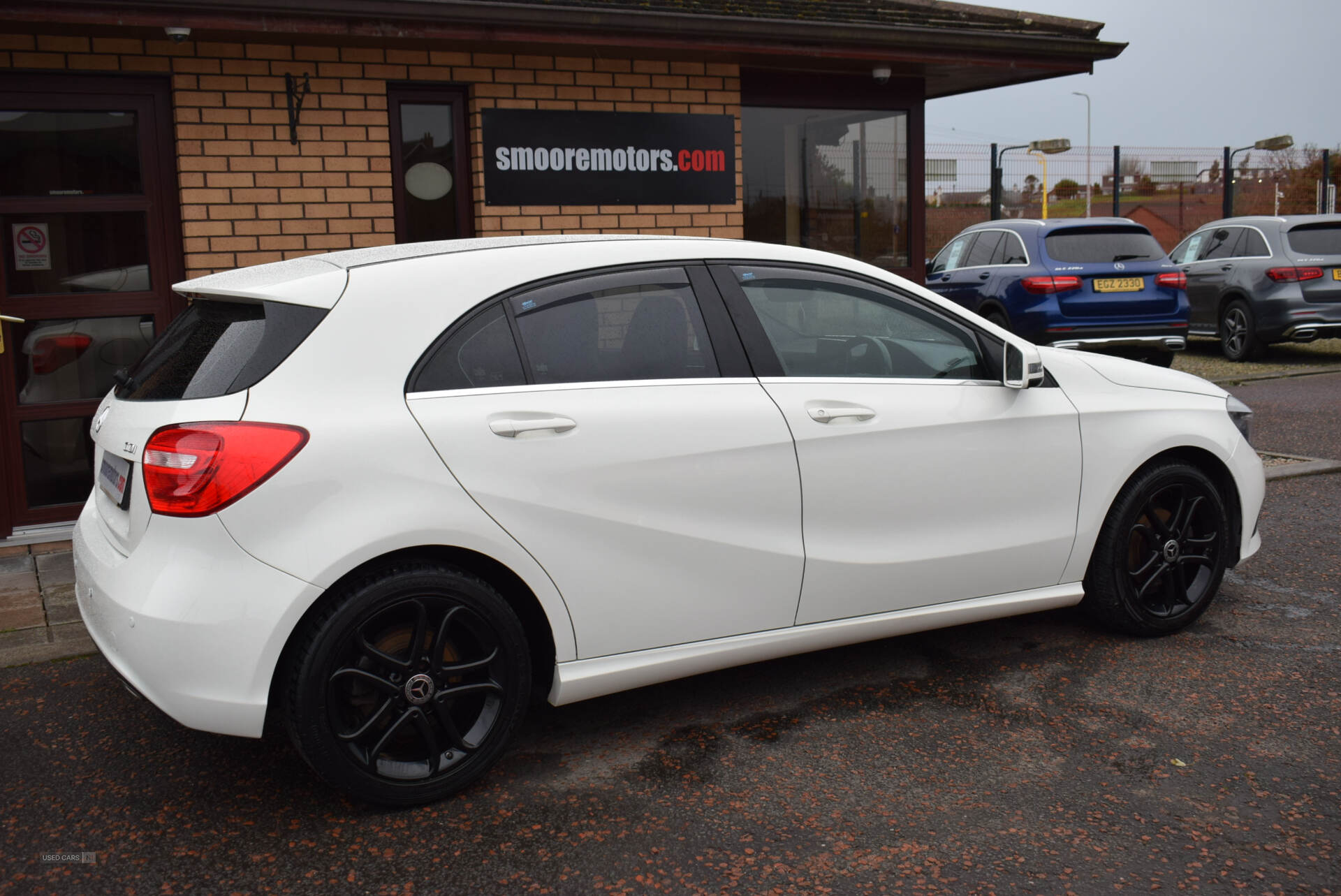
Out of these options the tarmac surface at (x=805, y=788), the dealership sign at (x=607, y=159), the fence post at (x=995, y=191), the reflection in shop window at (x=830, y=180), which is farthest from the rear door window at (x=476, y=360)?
the fence post at (x=995, y=191)

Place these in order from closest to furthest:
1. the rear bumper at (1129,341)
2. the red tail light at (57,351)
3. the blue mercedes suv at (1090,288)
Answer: the red tail light at (57,351) < the rear bumper at (1129,341) < the blue mercedes suv at (1090,288)

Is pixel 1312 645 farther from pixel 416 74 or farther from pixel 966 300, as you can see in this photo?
pixel 966 300

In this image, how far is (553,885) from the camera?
2.96m

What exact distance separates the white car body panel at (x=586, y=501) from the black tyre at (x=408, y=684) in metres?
0.10

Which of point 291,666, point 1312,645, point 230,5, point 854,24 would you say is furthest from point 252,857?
point 854,24

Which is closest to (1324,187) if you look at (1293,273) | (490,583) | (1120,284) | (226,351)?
(1293,273)

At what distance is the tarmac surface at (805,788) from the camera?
3.01m

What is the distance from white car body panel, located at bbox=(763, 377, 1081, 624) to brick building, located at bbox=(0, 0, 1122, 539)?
365cm

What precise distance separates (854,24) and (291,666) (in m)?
5.75

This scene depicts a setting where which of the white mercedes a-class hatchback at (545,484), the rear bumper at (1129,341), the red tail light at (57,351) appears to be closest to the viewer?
the white mercedes a-class hatchback at (545,484)

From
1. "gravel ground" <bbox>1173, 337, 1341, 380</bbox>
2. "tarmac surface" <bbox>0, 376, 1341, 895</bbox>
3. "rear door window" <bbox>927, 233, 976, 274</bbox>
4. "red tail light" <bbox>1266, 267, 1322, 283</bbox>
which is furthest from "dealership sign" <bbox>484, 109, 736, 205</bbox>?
"red tail light" <bbox>1266, 267, 1322, 283</bbox>

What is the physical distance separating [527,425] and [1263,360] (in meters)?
13.6

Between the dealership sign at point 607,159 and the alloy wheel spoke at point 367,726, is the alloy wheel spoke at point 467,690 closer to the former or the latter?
the alloy wheel spoke at point 367,726

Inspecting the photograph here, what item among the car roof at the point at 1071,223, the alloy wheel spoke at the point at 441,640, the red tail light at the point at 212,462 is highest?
the car roof at the point at 1071,223
